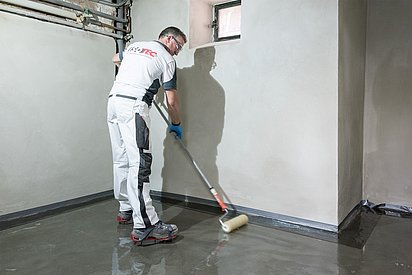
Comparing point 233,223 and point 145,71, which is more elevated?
point 145,71

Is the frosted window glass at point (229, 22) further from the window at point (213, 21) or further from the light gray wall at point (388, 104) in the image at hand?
the light gray wall at point (388, 104)

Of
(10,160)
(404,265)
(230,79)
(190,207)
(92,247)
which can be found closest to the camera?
(404,265)

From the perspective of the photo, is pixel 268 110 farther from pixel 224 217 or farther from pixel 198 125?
pixel 224 217

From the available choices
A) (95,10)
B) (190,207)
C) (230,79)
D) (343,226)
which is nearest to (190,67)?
(230,79)

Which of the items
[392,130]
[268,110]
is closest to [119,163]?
[268,110]

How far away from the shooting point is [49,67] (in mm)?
3004

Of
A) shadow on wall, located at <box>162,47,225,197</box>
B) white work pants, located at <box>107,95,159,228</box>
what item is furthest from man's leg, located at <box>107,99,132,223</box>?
shadow on wall, located at <box>162,47,225,197</box>

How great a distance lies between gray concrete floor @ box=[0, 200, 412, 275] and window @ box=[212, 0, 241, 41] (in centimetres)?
191

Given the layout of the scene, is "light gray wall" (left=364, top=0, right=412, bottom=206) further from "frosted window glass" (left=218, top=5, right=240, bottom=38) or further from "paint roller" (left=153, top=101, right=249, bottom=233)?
"paint roller" (left=153, top=101, right=249, bottom=233)

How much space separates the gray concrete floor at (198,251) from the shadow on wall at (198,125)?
0.61 metres

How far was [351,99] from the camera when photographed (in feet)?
9.12

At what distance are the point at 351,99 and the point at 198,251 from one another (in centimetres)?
184

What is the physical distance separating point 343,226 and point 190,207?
1419 millimetres

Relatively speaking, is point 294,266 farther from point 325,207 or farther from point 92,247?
point 92,247
